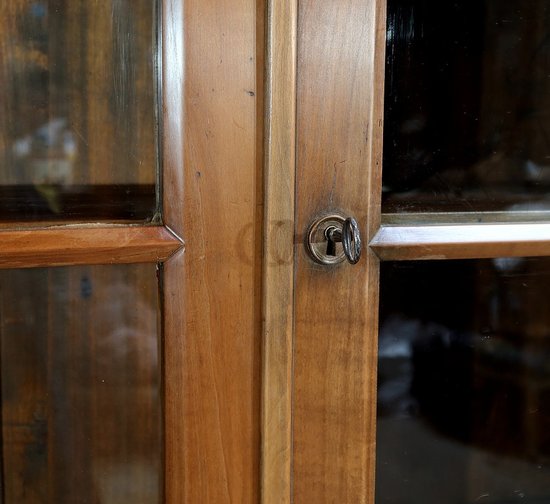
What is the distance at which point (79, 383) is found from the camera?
2.02 ft

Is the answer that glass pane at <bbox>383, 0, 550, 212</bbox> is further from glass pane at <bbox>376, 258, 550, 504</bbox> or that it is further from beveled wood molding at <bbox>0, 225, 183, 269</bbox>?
beveled wood molding at <bbox>0, 225, 183, 269</bbox>

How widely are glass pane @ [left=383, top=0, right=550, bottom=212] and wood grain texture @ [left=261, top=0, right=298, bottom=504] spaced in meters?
0.10

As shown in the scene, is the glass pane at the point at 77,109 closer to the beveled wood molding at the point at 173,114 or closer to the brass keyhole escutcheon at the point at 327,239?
the beveled wood molding at the point at 173,114

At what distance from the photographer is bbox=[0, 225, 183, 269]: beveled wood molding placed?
582 mm

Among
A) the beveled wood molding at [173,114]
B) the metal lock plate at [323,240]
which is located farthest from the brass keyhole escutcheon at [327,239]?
the beveled wood molding at [173,114]

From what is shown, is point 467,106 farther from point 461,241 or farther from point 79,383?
point 79,383

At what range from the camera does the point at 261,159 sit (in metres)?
0.62

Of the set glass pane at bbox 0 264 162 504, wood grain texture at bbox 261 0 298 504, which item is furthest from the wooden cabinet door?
glass pane at bbox 0 264 162 504

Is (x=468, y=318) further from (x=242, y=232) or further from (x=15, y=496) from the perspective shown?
(x=15, y=496)

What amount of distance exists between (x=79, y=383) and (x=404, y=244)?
0.31 m

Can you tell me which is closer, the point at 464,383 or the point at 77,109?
the point at 77,109

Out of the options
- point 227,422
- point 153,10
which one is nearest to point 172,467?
point 227,422

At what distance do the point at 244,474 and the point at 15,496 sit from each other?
20 centimetres

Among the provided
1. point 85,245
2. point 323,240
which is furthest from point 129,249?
point 323,240
